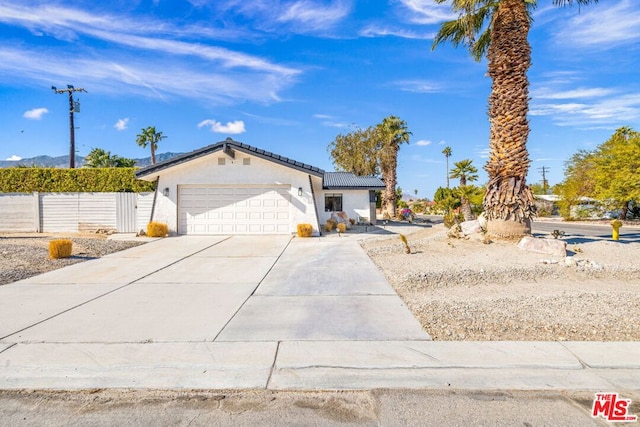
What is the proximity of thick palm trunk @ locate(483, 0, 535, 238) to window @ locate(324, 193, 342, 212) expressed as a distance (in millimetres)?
13215

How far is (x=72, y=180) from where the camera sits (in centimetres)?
1752

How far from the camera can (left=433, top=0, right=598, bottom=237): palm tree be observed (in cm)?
1015

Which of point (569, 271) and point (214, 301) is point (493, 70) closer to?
point (569, 271)

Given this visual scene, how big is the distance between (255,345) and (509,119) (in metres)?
10.0

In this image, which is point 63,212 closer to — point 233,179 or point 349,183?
point 233,179

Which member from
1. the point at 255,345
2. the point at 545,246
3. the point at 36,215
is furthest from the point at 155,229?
the point at 545,246

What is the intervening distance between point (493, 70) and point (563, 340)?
30.2 feet

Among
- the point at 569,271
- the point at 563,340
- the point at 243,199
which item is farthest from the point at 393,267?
the point at 243,199

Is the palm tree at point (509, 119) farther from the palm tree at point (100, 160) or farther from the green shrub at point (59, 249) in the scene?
the palm tree at point (100, 160)

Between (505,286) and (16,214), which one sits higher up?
(16,214)

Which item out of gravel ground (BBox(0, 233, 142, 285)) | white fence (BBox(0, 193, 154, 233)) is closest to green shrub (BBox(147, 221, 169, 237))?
gravel ground (BBox(0, 233, 142, 285))

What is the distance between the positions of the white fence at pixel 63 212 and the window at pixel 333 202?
11.5 metres

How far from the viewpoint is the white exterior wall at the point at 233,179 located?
51.6 feet

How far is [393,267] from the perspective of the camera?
8219 mm
